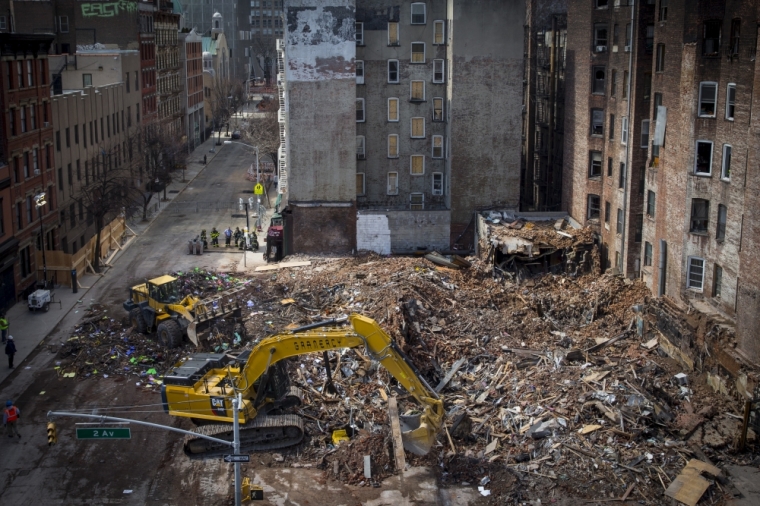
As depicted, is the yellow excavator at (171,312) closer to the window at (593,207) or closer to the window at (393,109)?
the window at (393,109)

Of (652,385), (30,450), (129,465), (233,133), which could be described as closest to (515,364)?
(652,385)

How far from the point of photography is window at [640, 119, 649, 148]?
47594mm

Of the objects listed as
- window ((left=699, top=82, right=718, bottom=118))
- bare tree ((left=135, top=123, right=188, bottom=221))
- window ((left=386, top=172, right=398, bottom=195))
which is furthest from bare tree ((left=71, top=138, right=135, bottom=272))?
window ((left=699, top=82, right=718, bottom=118))

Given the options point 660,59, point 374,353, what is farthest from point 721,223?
point 374,353

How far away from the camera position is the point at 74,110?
201 ft

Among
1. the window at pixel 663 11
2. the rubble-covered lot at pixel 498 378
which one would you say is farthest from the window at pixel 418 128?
the window at pixel 663 11

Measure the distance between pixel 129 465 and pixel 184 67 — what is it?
80020 mm

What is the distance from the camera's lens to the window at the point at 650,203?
46031 mm

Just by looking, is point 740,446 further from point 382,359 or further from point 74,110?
point 74,110

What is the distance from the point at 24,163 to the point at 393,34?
23.1 m

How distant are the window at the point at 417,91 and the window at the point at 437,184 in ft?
16.2

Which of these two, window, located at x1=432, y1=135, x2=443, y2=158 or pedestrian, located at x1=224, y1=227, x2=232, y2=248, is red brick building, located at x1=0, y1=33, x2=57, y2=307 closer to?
pedestrian, located at x1=224, y1=227, x2=232, y2=248

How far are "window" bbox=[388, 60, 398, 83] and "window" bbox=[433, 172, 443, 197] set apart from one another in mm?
6568

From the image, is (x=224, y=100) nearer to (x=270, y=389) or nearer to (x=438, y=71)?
(x=438, y=71)
